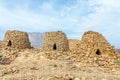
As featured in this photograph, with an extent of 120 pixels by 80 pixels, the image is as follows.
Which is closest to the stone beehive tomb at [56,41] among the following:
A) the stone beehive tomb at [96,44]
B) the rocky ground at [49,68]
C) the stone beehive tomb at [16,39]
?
the stone beehive tomb at [16,39]

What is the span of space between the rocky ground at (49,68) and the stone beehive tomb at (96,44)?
4.48 metres

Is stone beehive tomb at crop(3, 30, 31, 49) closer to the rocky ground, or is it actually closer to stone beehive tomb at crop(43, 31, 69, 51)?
stone beehive tomb at crop(43, 31, 69, 51)

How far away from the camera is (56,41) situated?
38.7m

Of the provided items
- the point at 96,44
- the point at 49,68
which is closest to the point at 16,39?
the point at 96,44

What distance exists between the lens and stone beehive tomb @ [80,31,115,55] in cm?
3391

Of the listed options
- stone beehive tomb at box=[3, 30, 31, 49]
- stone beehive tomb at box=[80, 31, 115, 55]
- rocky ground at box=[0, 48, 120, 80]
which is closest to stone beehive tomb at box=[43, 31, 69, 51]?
stone beehive tomb at box=[3, 30, 31, 49]

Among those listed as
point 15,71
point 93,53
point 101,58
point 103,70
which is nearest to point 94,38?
point 93,53

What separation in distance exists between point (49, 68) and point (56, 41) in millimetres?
14387

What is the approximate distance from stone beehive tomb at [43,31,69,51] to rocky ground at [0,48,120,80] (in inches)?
323

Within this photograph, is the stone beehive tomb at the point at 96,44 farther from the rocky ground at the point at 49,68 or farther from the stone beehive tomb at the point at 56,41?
the stone beehive tomb at the point at 56,41

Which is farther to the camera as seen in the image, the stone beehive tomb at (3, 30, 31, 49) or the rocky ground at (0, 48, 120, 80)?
the stone beehive tomb at (3, 30, 31, 49)

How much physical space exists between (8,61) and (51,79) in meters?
9.72

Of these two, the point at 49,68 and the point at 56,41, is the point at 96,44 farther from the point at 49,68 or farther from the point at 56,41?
the point at 49,68

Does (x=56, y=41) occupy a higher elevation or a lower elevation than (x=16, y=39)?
lower
